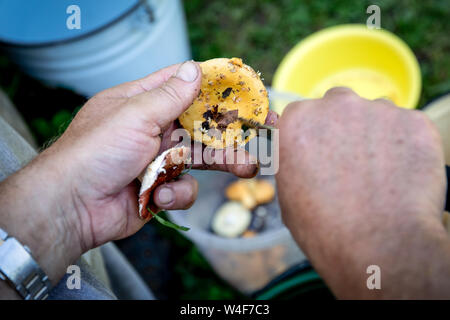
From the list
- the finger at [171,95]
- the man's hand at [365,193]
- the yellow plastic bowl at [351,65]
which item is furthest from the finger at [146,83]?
the yellow plastic bowl at [351,65]

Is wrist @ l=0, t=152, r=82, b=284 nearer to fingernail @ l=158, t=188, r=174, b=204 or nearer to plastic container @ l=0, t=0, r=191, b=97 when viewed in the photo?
fingernail @ l=158, t=188, r=174, b=204

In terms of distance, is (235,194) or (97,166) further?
(235,194)

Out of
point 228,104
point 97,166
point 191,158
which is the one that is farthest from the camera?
point 191,158

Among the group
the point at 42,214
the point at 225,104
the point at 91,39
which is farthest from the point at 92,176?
the point at 91,39

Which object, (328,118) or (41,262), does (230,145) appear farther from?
(41,262)

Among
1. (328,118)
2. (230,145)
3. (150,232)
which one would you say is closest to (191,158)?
(230,145)

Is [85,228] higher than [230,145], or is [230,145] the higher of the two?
[230,145]
